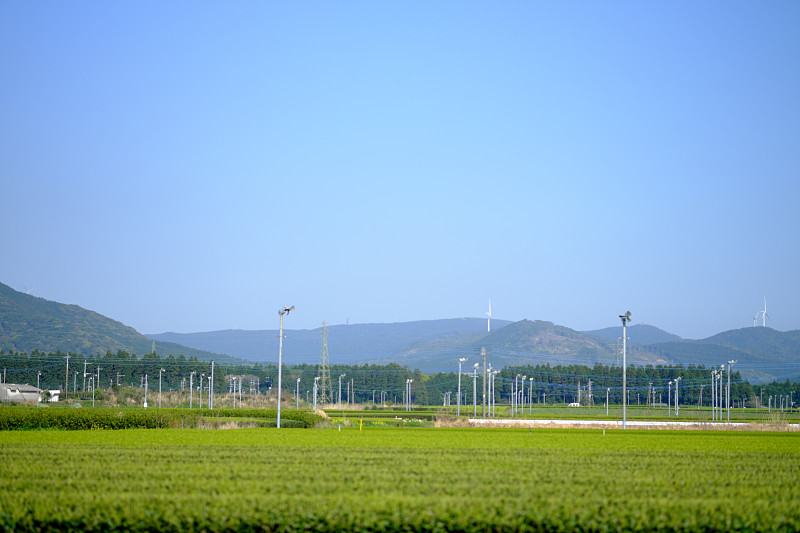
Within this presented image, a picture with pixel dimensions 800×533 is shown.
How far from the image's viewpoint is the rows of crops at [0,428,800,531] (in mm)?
15844

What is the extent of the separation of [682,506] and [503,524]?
4219 millimetres

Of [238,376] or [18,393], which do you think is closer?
[18,393]

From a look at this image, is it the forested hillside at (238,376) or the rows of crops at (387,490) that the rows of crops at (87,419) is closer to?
the rows of crops at (387,490)

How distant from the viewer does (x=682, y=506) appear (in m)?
17.1

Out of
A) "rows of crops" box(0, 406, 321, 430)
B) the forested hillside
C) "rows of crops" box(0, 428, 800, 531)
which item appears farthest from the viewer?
the forested hillside

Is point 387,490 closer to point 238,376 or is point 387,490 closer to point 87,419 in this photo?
point 87,419

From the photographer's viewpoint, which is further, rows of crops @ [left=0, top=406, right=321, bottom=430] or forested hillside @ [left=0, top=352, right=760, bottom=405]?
forested hillside @ [left=0, top=352, right=760, bottom=405]

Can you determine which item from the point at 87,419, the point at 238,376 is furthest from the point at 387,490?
the point at 238,376

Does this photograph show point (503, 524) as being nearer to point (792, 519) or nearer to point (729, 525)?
point (729, 525)

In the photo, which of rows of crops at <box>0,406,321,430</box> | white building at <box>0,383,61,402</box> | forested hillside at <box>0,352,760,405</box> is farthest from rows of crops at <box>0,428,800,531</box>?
forested hillside at <box>0,352,760,405</box>

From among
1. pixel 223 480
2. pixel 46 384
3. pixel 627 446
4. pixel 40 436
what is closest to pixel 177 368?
pixel 46 384

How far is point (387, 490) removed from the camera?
750 inches

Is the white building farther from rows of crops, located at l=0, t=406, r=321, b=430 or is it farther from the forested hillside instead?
rows of crops, located at l=0, t=406, r=321, b=430

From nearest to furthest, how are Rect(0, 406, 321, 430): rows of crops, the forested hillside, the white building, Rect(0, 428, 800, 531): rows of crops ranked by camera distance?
Rect(0, 428, 800, 531): rows of crops
Rect(0, 406, 321, 430): rows of crops
the white building
the forested hillside
